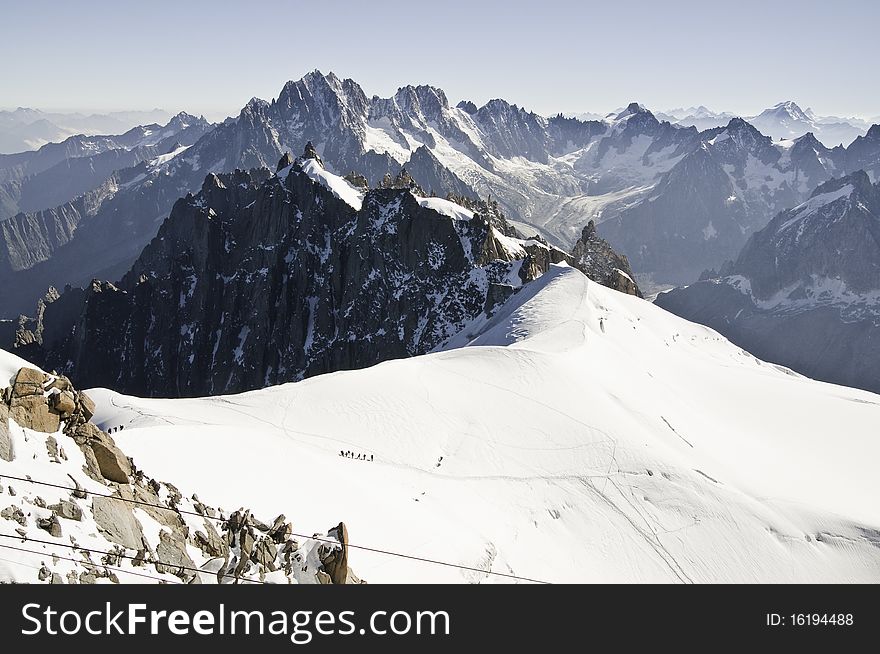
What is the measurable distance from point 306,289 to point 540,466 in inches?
4792

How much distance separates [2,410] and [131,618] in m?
9.78

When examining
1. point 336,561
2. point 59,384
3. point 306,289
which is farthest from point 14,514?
point 306,289

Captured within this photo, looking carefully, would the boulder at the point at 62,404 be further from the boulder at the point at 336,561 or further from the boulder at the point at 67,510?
the boulder at the point at 336,561

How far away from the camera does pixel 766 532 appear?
34.6 metres

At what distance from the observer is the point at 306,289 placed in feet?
493

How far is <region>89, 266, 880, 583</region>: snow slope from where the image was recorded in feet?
89.2

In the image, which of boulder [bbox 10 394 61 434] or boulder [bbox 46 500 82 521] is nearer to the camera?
boulder [bbox 46 500 82 521]

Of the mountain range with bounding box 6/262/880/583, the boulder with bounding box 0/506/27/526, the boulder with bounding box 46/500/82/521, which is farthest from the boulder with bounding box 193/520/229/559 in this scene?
the boulder with bounding box 0/506/27/526

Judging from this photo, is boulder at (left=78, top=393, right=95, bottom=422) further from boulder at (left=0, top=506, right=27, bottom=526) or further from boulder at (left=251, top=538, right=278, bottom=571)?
boulder at (left=251, top=538, right=278, bottom=571)

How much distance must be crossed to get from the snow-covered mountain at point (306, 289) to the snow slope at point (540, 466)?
59655 mm

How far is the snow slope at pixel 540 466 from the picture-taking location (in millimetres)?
27188

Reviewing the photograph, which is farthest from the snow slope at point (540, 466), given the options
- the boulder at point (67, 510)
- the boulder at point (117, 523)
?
the boulder at point (67, 510)

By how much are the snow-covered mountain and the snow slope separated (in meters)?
59.7

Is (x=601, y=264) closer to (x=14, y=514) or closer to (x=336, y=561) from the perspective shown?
(x=336, y=561)
